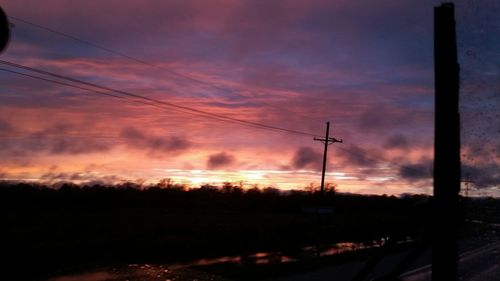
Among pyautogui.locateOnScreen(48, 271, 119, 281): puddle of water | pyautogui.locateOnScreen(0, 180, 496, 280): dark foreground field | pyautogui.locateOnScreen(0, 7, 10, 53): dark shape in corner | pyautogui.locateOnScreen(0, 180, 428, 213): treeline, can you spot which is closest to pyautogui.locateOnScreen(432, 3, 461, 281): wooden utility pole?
pyautogui.locateOnScreen(0, 180, 496, 280): dark foreground field

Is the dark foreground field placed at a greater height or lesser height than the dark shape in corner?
lesser

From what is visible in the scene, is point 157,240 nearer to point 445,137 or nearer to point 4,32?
point 4,32

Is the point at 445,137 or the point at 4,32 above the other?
the point at 4,32

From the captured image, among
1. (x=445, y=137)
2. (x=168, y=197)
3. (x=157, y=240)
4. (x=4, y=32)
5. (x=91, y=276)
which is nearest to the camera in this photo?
(x=445, y=137)

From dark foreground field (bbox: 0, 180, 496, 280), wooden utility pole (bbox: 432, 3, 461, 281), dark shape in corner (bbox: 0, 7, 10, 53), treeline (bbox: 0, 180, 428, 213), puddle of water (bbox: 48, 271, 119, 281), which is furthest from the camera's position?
treeline (bbox: 0, 180, 428, 213)

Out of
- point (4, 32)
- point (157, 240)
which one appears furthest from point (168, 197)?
point (4, 32)

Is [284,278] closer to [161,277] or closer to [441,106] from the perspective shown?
[161,277]

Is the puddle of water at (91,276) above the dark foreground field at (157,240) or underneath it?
underneath

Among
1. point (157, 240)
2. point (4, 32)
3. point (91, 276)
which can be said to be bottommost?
point (91, 276)

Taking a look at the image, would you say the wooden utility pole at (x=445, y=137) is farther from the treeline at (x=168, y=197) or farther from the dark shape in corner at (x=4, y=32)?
the treeline at (x=168, y=197)

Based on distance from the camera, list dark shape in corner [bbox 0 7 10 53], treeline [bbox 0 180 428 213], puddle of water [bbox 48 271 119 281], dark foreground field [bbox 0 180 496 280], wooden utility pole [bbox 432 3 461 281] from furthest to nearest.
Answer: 1. treeline [bbox 0 180 428 213]
2. dark foreground field [bbox 0 180 496 280]
3. puddle of water [bbox 48 271 119 281]
4. dark shape in corner [bbox 0 7 10 53]
5. wooden utility pole [bbox 432 3 461 281]

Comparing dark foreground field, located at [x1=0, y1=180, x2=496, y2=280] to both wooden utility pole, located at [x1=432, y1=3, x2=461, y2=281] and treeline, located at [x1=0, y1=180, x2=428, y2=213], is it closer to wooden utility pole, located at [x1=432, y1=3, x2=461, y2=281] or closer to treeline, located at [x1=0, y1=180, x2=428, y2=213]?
wooden utility pole, located at [x1=432, y1=3, x2=461, y2=281]

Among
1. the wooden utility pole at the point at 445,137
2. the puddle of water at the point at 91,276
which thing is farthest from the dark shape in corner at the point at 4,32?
the puddle of water at the point at 91,276

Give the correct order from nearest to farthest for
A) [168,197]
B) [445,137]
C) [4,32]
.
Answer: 1. [445,137]
2. [4,32]
3. [168,197]
